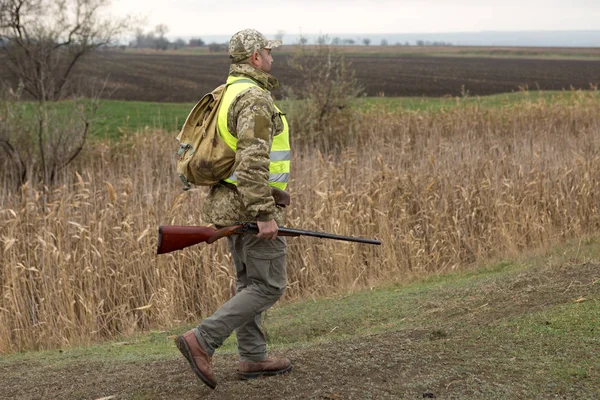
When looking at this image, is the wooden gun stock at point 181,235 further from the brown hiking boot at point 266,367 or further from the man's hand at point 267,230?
the brown hiking boot at point 266,367

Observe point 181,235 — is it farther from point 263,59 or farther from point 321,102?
point 321,102

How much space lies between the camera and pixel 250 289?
4.74 meters

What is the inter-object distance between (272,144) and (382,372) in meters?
1.56

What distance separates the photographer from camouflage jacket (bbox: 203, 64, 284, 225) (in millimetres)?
4348

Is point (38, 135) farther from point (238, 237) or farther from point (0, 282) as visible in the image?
point (238, 237)

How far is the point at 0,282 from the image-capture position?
9039mm

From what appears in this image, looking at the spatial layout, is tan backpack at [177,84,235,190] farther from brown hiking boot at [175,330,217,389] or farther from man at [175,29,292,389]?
brown hiking boot at [175,330,217,389]

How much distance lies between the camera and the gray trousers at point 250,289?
4.69m

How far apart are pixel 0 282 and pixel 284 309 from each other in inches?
131

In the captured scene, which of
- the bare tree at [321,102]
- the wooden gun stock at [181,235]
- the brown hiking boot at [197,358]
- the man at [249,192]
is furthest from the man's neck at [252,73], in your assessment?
the bare tree at [321,102]

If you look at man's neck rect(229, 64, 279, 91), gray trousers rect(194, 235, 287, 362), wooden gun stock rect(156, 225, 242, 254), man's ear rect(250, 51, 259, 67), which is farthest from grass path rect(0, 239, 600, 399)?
man's ear rect(250, 51, 259, 67)

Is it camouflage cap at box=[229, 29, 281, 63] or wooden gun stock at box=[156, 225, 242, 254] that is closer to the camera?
camouflage cap at box=[229, 29, 281, 63]

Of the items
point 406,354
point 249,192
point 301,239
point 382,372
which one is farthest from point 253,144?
point 301,239

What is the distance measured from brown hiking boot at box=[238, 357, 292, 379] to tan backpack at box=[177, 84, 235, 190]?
1181mm
